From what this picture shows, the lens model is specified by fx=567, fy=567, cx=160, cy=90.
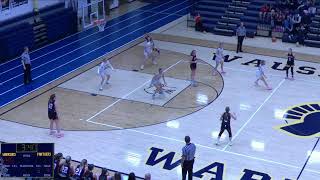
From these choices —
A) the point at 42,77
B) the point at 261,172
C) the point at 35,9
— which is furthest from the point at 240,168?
the point at 35,9

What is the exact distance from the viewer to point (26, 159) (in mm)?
15445

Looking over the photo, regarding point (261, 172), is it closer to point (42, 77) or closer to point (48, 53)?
point (42, 77)

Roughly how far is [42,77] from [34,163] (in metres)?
11.8

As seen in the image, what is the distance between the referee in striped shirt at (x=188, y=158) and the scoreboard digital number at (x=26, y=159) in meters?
3.77

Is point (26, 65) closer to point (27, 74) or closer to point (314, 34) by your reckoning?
point (27, 74)

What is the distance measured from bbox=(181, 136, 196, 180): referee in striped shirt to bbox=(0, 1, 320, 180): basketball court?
97 centimetres

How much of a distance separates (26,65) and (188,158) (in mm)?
11364

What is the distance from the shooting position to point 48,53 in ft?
Answer: 100

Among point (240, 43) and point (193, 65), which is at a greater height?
point (193, 65)

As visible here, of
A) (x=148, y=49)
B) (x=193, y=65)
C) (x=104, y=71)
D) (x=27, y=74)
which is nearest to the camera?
(x=104, y=71)

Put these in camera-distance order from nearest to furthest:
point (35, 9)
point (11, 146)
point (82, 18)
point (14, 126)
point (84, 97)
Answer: point (11, 146) < point (14, 126) < point (84, 97) < point (35, 9) < point (82, 18)

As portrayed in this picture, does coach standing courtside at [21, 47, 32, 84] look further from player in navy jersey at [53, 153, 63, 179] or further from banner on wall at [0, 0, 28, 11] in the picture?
player in navy jersey at [53, 153, 63, 179]

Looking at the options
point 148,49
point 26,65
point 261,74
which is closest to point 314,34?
point 261,74

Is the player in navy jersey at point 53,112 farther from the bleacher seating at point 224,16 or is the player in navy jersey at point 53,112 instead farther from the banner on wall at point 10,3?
the bleacher seating at point 224,16
